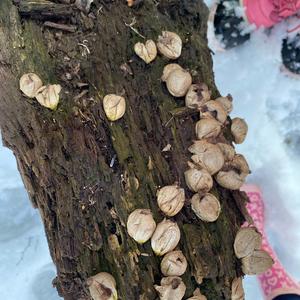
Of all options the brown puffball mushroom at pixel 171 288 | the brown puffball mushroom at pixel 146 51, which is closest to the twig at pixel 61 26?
the brown puffball mushroom at pixel 146 51

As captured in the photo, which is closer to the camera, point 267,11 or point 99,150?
point 99,150

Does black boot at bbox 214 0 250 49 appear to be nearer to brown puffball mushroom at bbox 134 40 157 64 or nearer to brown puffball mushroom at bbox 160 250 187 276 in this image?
brown puffball mushroom at bbox 134 40 157 64

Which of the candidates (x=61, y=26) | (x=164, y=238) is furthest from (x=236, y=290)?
(x=61, y=26)

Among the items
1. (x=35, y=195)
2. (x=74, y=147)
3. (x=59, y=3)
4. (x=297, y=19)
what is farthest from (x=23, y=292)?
(x=297, y=19)

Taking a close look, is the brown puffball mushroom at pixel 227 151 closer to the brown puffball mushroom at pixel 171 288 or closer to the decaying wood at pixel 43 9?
the brown puffball mushroom at pixel 171 288

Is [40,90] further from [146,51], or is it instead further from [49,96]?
[146,51]

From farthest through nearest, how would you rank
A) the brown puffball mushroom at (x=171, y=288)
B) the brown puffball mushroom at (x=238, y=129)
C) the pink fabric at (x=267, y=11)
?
the pink fabric at (x=267, y=11), the brown puffball mushroom at (x=238, y=129), the brown puffball mushroom at (x=171, y=288)
